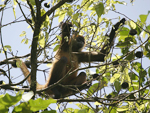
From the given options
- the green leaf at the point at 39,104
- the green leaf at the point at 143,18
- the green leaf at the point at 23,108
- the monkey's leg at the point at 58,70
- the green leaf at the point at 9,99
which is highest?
the green leaf at the point at 143,18

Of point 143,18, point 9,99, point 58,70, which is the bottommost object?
point 58,70

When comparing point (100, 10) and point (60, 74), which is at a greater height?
point (100, 10)

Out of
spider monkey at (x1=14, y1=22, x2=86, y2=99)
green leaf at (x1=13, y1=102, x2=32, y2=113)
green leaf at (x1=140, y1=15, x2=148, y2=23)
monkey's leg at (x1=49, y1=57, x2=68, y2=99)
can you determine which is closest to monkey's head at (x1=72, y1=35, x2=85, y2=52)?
spider monkey at (x1=14, y1=22, x2=86, y2=99)

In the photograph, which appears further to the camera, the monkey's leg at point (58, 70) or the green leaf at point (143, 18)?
the monkey's leg at point (58, 70)

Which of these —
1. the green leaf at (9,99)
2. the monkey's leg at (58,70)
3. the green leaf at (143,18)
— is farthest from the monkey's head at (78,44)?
the green leaf at (9,99)

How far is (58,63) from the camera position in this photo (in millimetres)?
7703

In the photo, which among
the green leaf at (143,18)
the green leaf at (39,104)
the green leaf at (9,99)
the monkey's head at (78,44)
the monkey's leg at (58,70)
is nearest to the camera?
the green leaf at (9,99)

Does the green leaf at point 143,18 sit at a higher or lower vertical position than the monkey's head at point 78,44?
higher

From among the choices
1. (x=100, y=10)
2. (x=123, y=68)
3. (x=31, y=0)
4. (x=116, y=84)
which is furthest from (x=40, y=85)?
(x=100, y=10)

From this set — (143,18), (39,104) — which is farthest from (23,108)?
(143,18)

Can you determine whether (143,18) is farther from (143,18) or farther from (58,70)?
(58,70)

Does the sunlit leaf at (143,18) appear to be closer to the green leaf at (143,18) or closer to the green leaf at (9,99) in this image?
the green leaf at (143,18)

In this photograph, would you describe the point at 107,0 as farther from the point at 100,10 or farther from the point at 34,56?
the point at 34,56

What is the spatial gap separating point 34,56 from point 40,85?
159 inches
